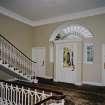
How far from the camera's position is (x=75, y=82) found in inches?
301

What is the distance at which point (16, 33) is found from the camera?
28.2ft

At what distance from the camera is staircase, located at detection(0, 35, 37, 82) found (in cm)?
697

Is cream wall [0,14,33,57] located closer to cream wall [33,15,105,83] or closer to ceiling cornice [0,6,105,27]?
ceiling cornice [0,6,105,27]

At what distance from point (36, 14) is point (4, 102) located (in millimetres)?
5870

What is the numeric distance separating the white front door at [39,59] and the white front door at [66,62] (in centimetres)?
119

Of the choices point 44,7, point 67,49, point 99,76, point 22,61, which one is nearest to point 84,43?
point 67,49

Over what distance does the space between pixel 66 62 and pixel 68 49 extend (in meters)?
0.82

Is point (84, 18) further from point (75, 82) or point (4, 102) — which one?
point (4, 102)

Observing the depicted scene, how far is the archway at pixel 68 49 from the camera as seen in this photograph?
769cm

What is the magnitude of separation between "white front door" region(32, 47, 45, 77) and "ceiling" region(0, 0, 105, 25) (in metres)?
2.28

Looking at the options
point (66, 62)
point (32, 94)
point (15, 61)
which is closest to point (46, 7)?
point (66, 62)

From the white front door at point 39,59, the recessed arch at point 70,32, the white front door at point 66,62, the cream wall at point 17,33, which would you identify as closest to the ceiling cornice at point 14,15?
the cream wall at point 17,33

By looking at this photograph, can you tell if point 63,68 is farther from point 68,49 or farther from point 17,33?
point 17,33

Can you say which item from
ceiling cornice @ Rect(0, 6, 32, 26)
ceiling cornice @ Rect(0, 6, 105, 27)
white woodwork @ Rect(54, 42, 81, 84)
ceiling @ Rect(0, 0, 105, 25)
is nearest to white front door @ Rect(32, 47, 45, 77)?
white woodwork @ Rect(54, 42, 81, 84)
